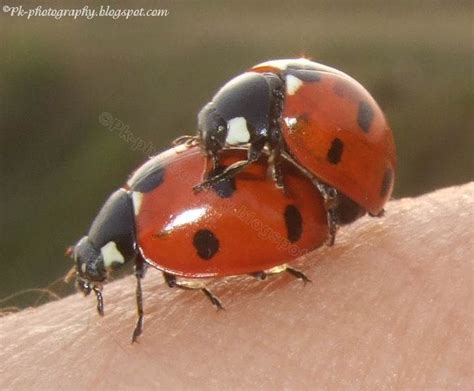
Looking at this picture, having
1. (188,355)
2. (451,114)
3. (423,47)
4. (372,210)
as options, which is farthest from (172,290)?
(423,47)

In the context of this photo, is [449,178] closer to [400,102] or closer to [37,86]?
[400,102]

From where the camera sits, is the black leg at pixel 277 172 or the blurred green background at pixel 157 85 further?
the blurred green background at pixel 157 85

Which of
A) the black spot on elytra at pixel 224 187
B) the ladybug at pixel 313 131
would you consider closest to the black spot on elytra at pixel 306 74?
the ladybug at pixel 313 131

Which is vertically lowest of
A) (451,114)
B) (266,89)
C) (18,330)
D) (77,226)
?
(77,226)

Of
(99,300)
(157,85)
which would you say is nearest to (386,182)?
(99,300)

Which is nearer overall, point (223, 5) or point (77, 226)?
point (77, 226)

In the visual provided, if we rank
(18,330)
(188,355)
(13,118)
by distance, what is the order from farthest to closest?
(13,118) < (18,330) < (188,355)

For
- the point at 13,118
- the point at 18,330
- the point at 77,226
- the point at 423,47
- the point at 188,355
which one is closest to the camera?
the point at 188,355

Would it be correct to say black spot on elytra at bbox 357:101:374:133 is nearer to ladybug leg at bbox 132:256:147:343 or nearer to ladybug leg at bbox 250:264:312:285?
ladybug leg at bbox 250:264:312:285

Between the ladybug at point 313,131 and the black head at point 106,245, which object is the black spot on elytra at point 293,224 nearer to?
the ladybug at point 313,131
